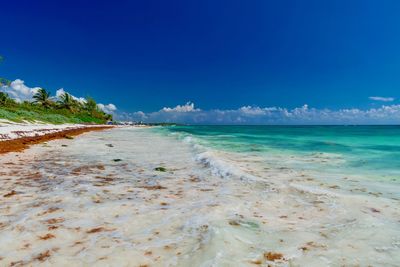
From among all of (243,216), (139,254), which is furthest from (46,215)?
(243,216)

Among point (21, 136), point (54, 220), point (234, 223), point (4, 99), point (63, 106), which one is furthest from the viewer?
point (63, 106)

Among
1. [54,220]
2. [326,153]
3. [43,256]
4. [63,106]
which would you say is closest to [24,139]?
[54,220]

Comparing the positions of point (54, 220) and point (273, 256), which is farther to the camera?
point (54, 220)

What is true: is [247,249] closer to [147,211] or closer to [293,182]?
[147,211]

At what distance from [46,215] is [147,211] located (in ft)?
5.60

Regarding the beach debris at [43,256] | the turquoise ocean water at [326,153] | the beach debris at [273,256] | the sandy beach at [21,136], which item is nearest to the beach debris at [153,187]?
the beach debris at [43,256]

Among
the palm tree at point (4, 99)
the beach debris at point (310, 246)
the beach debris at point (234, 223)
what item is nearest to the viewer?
the beach debris at point (310, 246)

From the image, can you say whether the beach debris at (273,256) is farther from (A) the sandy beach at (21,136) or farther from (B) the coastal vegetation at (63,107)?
(B) the coastal vegetation at (63,107)

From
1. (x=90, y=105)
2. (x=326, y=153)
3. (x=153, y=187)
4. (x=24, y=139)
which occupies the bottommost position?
(x=326, y=153)

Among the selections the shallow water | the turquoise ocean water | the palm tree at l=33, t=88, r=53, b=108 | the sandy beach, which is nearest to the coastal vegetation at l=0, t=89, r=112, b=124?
the palm tree at l=33, t=88, r=53, b=108

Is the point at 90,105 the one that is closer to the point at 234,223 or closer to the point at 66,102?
the point at 66,102

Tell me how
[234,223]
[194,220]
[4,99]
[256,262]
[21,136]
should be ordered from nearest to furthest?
[256,262], [234,223], [194,220], [21,136], [4,99]

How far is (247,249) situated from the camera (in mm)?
3906

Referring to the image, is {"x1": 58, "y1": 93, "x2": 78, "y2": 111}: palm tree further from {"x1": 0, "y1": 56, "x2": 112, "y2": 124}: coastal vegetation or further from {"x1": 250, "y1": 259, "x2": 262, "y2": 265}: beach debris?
{"x1": 250, "y1": 259, "x2": 262, "y2": 265}: beach debris
